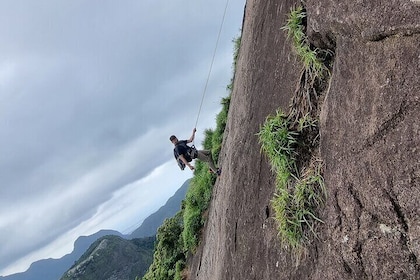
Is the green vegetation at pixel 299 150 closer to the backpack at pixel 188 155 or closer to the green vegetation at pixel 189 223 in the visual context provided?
the backpack at pixel 188 155

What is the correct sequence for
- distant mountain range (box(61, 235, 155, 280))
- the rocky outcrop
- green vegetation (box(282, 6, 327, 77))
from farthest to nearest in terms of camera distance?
distant mountain range (box(61, 235, 155, 280)) < green vegetation (box(282, 6, 327, 77)) < the rocky outcrop

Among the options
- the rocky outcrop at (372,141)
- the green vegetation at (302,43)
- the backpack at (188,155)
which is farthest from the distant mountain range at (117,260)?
the rocky outcrop at (372,141)

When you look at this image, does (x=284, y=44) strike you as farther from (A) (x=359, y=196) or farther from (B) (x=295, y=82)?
(A) (x=359, y=196)

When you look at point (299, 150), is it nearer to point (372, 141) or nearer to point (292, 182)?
point (292, 182)

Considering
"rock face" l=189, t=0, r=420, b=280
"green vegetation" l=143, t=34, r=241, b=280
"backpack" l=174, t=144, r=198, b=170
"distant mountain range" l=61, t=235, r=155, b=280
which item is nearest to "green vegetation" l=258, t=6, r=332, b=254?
"rock face" l=189, t=0, r=420, b=280

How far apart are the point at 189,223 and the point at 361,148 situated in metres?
12.3

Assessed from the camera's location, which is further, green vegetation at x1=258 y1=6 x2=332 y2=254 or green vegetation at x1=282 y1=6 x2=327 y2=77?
green vegetation at x1=282 y1=6 x2=327 y2=77

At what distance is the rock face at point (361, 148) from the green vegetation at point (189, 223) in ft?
28.6

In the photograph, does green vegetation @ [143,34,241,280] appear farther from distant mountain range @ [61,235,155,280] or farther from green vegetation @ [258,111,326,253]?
distant mountain range @ [61,235,155,280]

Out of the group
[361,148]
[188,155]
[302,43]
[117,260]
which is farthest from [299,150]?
[117,260]

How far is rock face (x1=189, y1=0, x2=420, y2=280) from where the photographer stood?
14.0 ft

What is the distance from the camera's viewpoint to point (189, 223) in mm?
16547

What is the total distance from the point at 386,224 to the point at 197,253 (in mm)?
11886

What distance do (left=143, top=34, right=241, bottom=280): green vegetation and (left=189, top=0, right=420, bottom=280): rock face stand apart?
8705mm
